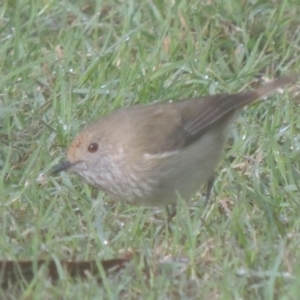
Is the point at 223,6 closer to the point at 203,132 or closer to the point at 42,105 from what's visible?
Answer: the point at 42,105

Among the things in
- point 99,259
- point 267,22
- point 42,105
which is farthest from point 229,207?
point 267,22

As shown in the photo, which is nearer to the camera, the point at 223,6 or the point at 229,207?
the point at 229,207

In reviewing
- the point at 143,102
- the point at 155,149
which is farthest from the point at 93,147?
the point at 143,102

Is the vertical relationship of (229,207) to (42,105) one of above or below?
below

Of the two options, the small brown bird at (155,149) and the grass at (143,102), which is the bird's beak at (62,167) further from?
the grass at (143,102)

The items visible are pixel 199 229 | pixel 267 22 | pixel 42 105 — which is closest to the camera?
pixel 199 229

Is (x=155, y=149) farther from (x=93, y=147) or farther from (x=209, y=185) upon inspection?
(x=209, y=185)

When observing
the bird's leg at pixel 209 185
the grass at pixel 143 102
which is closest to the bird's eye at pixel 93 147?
the grass at pixel 143 102
